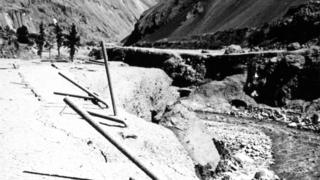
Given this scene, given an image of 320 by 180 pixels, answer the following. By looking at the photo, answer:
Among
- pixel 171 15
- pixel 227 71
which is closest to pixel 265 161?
pixel 227 71

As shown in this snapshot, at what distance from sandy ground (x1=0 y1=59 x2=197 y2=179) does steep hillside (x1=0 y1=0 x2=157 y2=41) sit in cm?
12215

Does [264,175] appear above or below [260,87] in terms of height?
below

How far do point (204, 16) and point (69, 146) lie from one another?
70946mm

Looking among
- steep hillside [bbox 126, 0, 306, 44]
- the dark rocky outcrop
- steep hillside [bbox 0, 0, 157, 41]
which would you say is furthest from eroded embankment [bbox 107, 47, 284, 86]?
steep hillside [bbox 0, 0, 157, 41]

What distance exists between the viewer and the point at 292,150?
83.0 feet

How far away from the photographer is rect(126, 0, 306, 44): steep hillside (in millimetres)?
63469

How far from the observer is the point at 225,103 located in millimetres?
37781

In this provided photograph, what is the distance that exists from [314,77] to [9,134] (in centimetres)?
2879

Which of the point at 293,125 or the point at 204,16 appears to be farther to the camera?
the point at 204,16

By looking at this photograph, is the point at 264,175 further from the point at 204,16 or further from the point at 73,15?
the point at 73,15

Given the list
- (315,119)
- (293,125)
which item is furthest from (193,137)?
(315,119)

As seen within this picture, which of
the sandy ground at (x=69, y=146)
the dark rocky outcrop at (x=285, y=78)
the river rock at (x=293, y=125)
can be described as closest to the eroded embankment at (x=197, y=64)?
the dark rocky outcrop at (x=285, y=78)

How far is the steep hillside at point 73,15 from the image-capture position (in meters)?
138

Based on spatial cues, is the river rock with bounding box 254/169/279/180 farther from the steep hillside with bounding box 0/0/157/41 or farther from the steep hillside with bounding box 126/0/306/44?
the steep hillside with bounding box 0/0/157/41
